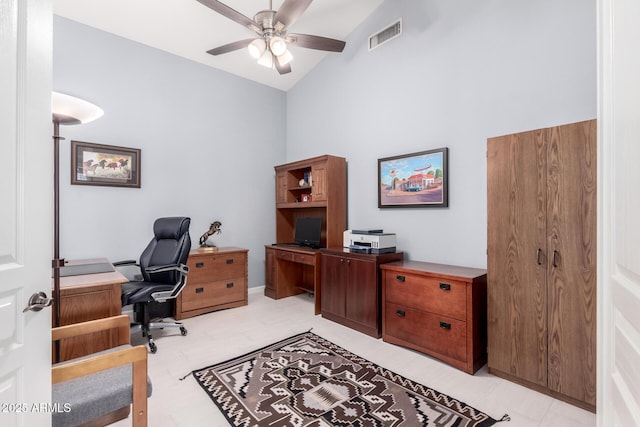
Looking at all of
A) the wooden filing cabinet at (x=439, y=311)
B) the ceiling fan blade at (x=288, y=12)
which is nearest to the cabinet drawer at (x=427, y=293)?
the wooden filing cabinet at (x=439, y=311)

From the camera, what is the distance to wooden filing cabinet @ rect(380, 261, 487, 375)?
7.41 feet

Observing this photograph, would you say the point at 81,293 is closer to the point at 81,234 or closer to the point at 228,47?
the point at 81,234

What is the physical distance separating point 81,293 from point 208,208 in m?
2.23

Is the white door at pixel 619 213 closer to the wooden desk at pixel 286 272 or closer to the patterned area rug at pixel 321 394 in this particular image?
the patterned area rug at pixel 321 394

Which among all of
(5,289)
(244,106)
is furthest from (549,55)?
(244,106)

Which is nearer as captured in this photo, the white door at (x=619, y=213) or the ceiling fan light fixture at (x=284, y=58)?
the white door at (x=619, y=213)

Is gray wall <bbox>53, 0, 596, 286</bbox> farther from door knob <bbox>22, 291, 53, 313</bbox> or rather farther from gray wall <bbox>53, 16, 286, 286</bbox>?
door knob <bbox>22, 291, 53, 313</bbox>

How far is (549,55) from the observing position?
90.5 inches

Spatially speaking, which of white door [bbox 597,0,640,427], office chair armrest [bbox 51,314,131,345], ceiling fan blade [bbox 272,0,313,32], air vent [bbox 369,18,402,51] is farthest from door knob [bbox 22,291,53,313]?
air vent [bbox 369,18,402,51]

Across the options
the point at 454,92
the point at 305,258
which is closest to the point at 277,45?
the point at 454,92

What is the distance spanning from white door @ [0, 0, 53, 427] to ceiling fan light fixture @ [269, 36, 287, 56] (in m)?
1.79

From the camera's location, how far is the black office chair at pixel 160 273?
2.75 m

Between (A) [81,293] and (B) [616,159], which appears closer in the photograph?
(B) [616,159]

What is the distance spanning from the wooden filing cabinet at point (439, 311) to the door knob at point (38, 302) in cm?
→ 238
